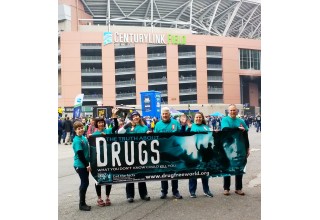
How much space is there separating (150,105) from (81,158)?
1332 millimetres

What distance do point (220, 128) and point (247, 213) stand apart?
145cm

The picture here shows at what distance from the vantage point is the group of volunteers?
4.20 m

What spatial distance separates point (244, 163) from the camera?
481 centimetres

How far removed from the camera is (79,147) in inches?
162

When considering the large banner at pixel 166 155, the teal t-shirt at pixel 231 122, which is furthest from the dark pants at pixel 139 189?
the teal t-shirt at pixel 231 122

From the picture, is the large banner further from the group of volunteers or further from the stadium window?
the stadium window

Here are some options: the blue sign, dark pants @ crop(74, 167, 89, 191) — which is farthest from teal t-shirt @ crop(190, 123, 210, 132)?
dark pants @ crop(74, 167, 89, 191)

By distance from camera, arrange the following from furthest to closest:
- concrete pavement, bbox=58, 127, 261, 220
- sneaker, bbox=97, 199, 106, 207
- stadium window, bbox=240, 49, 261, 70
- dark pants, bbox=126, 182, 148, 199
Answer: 1. dark pants, bbox=126, 182, 148, 199
2. sneaker, bbox=97, 199, 106, 207
3. stadium window, bbox=240, 49, 261, 70
4. concrete pavement, bbox=58, 127, 261, 220

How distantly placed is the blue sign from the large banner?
1.01 ft

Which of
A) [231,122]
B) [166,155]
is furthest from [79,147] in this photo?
[231,122]

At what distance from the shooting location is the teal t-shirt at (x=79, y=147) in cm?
411

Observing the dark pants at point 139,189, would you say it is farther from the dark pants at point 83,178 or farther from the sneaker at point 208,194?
the sneaker at point 208,194

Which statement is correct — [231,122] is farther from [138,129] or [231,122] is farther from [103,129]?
[103,129]
